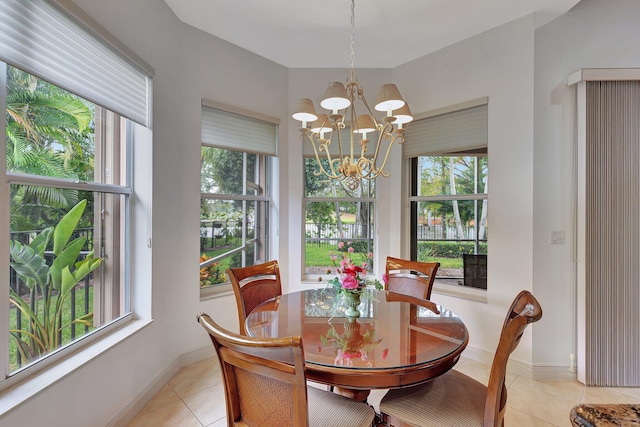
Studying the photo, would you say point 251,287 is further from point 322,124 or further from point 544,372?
point 544,372

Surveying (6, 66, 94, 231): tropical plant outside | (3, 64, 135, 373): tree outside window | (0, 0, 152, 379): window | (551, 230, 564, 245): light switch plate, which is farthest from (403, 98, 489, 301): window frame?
(6, 66, 94, 231): tropical plant outside

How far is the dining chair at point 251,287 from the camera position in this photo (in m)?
2.04

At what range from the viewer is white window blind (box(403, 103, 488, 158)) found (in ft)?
9.30

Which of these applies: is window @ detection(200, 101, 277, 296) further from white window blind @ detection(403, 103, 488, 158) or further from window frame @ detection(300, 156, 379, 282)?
white window blind @ detection(403, 103, 488, 158)

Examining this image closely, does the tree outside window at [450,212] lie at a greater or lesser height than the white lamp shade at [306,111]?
lesser

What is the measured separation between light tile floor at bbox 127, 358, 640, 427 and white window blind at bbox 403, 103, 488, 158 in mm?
2037

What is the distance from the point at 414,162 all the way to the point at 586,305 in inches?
75.4

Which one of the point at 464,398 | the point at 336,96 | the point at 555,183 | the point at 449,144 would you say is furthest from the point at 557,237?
the point at 336,96

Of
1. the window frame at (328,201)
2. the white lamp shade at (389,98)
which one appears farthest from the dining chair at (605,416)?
the window frame at (328,201)

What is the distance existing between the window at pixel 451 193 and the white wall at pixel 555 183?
444 mm

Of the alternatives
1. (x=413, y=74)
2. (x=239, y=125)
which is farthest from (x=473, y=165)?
(x=239, y=125)

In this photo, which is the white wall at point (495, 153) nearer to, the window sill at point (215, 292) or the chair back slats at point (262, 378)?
the window sill at point (215, 292)

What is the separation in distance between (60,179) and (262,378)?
4.90 feet

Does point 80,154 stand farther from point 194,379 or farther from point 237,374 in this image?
point 194,379
